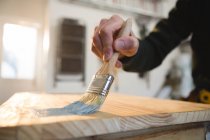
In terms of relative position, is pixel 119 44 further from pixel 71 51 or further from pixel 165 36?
pixel 71 51

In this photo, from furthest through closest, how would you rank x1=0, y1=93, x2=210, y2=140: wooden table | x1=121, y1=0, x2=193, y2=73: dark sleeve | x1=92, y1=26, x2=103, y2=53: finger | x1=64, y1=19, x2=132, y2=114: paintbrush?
x1=121, y1=0, x2=193, y2=73: dark sleeve, x1=92, y1=26, x2=103, y2=53: finger, x1=64, y1=19, x2=132, y2=114: paintbrush, x1=0, y1=93, x2=210, y2=140: wooden table

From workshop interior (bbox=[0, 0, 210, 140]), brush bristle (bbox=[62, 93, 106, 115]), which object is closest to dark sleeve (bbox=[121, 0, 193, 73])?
workshop interior (bbox=[0, 0, 210, 140])

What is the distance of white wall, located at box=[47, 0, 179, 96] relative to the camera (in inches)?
47.3

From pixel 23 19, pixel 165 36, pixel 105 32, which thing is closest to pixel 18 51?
pixel 23 19

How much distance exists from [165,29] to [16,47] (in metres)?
0.70

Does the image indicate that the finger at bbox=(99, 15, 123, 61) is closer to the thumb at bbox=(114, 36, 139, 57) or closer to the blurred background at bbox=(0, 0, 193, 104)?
the thumb at bbox=(114, 36, 139, 57)

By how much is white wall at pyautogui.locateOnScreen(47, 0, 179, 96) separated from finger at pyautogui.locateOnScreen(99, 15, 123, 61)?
2.42 feet

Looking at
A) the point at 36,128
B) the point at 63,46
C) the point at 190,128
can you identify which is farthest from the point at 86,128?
the point at 63,46

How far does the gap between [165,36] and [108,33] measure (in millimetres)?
450

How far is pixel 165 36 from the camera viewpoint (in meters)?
0.88

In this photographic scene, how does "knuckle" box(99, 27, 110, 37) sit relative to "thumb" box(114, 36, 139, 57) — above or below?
above

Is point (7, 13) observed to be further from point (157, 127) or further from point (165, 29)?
point (157, 127)

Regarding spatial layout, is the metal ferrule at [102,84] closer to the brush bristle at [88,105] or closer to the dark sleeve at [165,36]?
the brush bristle at [88,105]

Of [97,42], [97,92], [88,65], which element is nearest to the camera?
[97,92]
